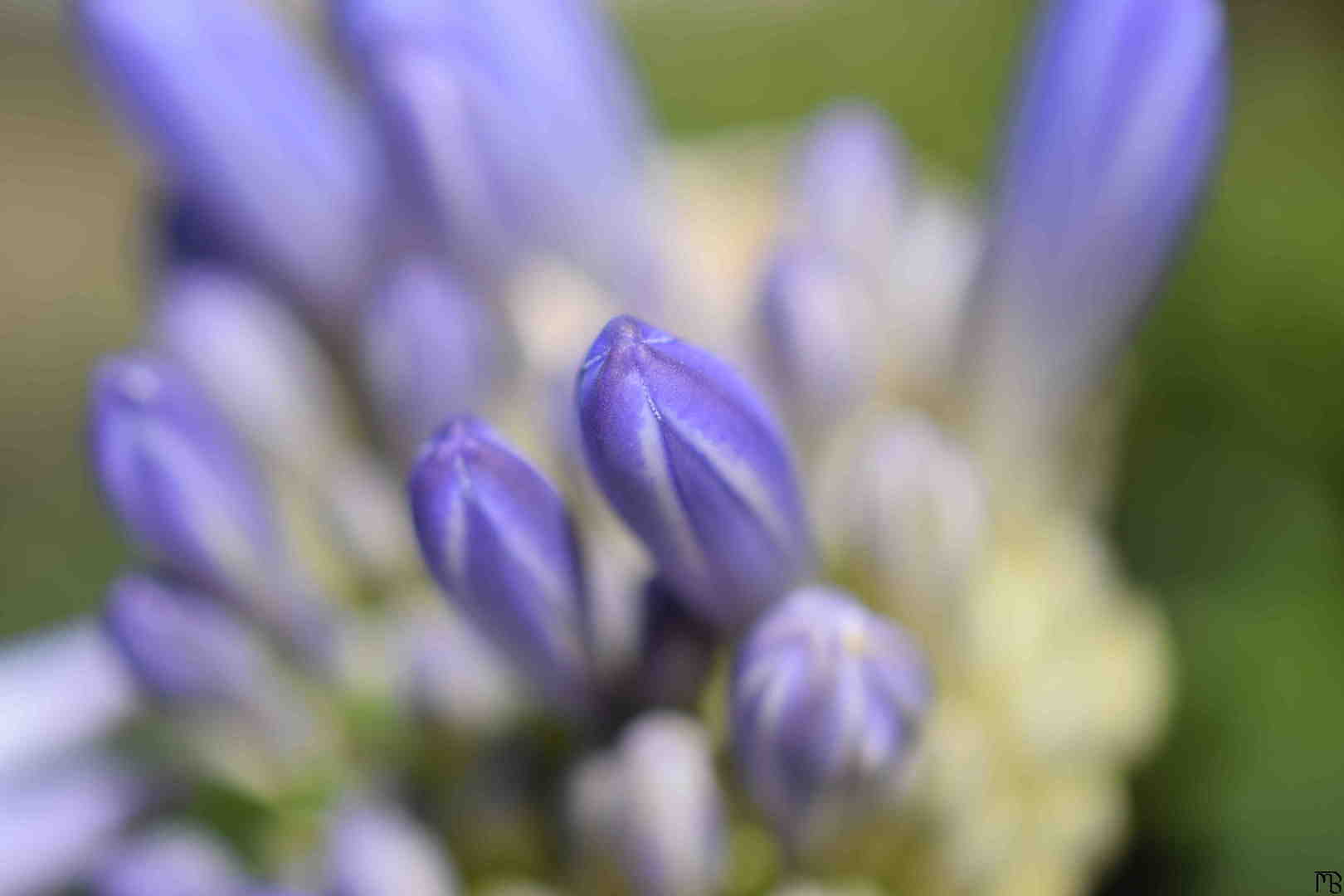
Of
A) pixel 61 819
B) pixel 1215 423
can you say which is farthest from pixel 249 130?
pixel 1215 423

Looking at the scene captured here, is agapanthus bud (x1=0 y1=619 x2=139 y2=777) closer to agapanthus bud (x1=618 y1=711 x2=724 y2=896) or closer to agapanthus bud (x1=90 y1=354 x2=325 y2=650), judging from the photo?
agapanthus bud (x1=90 y1=354 x2=325 y2=650)

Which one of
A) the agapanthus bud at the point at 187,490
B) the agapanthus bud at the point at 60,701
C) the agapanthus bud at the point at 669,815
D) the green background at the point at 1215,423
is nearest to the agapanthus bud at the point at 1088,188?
the green background at the point at 1215,423

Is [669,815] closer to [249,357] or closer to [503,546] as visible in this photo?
[503,546]

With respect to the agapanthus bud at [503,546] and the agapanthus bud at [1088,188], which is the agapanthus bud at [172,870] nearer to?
the agapanthus bud at [503,546]

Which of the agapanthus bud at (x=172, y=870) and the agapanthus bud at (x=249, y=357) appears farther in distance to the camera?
the agapanthus bud at (x=249, y=357)

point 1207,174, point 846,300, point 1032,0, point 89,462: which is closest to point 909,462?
point 846,300
